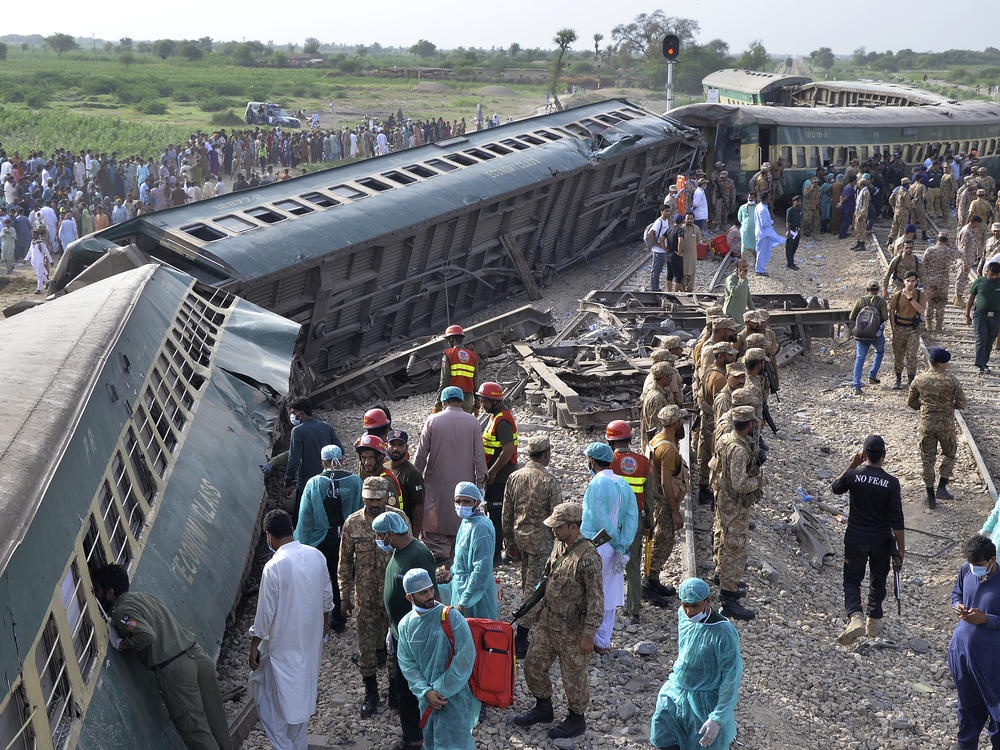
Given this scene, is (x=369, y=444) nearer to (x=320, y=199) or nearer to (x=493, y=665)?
(x=493, y=665)

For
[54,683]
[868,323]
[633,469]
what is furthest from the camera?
[868,323]

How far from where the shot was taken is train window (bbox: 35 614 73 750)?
4152mm

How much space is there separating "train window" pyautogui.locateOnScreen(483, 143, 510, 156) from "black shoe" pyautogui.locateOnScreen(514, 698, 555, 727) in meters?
13.5

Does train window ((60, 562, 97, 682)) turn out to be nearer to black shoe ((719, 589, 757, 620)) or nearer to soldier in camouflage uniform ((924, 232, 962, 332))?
black shoe ((719, 589, 757, 620))

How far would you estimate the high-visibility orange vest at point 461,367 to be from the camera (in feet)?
32.4

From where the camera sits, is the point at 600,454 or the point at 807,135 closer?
the point at 600,454

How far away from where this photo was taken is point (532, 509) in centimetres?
693

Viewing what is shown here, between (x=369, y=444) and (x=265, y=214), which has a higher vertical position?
(x=265, y=214)

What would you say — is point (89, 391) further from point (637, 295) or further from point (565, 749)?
point (637, 295)

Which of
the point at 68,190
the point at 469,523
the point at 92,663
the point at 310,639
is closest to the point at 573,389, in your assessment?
the point at 469,523

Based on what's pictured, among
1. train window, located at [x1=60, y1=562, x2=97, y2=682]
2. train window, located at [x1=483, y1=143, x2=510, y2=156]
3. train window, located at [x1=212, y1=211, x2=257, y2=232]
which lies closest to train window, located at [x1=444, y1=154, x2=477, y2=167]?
train window, located at [x1=483, y1=143, x2=510, y2=156]

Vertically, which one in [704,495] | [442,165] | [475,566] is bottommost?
[704,495]

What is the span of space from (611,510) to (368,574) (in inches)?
67.1

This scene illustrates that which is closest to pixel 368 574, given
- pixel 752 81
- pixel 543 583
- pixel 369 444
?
pixel 369 444
